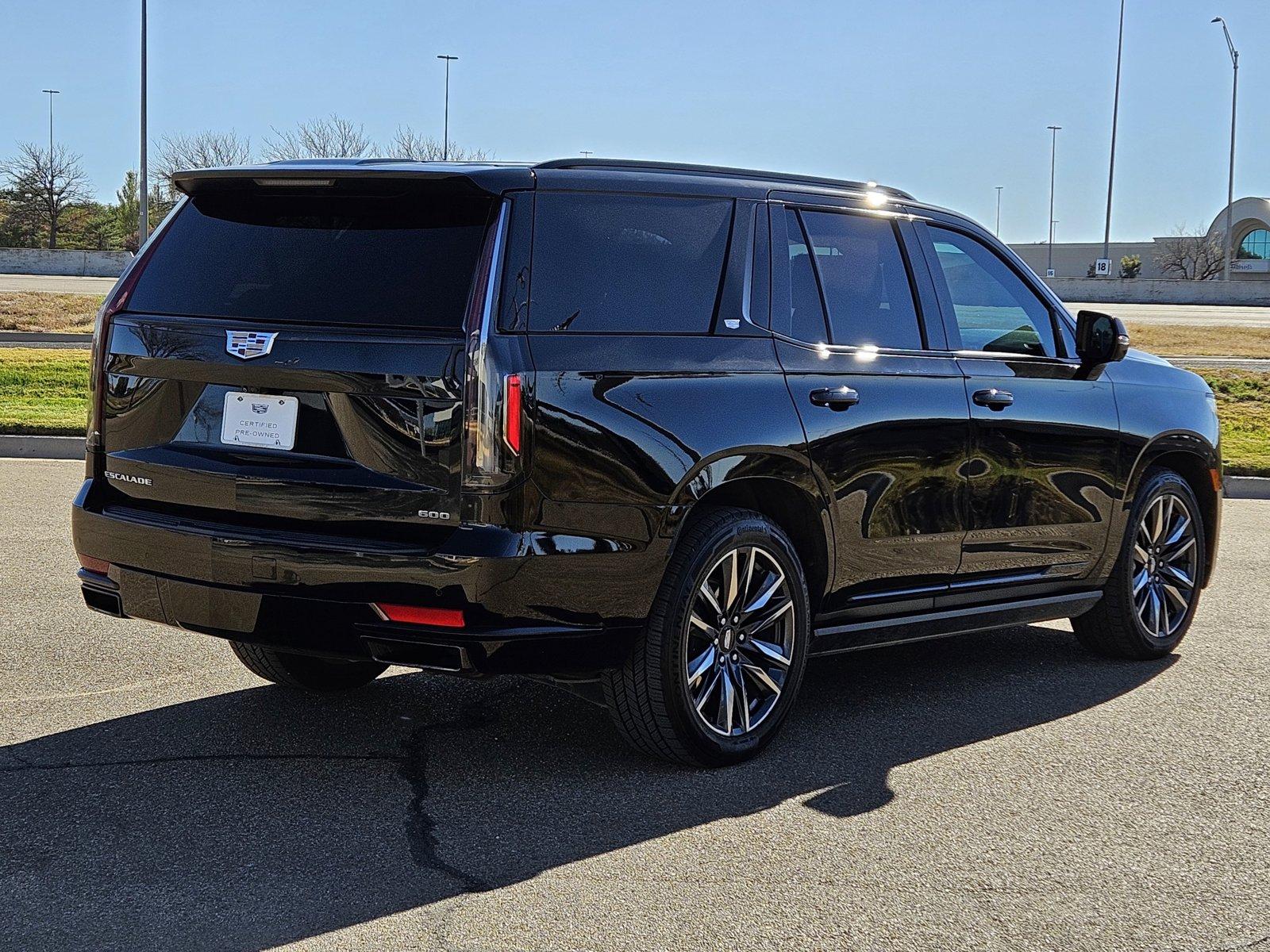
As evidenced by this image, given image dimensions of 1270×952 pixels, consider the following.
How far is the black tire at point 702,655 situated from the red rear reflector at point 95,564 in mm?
1627

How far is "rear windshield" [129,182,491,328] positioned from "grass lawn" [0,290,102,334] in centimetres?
2290

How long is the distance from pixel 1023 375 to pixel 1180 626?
1.75 metres

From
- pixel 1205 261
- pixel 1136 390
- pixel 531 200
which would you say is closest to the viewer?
pixel 531 200

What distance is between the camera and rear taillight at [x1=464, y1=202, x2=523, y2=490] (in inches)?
176

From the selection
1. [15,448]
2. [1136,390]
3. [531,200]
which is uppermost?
[531,200]

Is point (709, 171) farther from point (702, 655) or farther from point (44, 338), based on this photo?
point (44, 338)

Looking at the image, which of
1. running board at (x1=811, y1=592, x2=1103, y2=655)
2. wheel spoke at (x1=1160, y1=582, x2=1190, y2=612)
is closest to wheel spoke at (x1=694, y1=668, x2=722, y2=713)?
running board at (x1=811, y1=592, x2=1103, y2=655)

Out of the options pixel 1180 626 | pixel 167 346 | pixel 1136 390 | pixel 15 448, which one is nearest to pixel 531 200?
pixel 167 346

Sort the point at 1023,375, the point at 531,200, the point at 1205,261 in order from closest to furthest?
1. the point at 531,200
2. the point at 1023,375
3. the point at 1205,261

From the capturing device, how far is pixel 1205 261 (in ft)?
285

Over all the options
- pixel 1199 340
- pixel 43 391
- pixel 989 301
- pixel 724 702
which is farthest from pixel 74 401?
pixel 1199 340

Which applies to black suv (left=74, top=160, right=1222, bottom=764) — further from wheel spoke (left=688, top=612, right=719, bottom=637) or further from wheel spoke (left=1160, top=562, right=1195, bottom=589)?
wheel spoke (left=1160, top=562, right=1195, bottom=589)

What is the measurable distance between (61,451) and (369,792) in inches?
416

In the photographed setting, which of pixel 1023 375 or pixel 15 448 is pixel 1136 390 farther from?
pixel 15 448
